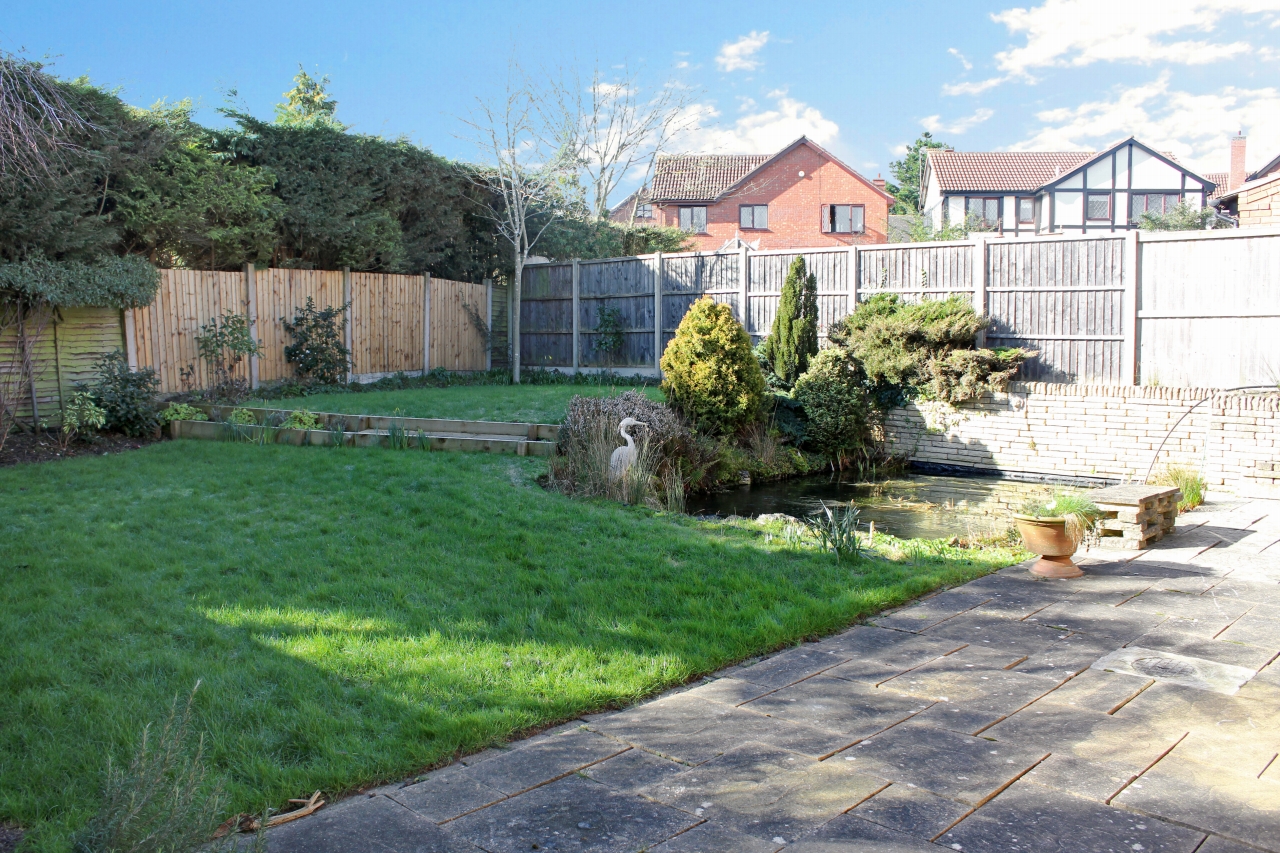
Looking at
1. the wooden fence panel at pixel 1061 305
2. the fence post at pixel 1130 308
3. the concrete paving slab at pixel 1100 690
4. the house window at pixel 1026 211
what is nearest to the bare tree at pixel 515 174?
the wooden fence panel at pixel 1061 305

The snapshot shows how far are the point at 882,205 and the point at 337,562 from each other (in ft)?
107

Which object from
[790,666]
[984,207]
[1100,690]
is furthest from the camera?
[984,207]

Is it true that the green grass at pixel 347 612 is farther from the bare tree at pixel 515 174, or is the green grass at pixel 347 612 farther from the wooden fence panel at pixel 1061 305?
A: the bare tree at pixel 515 174

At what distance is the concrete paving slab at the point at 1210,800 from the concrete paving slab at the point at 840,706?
2.66ft

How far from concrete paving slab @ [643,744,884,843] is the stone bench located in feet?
13.9

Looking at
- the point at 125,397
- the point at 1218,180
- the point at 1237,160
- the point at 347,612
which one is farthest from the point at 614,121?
the point at 1218,180

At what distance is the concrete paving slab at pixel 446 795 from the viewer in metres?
2.59

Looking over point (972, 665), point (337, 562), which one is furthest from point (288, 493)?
point (972, 665)

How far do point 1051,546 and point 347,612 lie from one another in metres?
4.18

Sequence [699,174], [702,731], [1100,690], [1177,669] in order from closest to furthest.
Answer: [702,731] → [1100,690] → [1177,669] → [699,174]

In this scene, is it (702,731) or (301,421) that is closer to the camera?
(702,731)

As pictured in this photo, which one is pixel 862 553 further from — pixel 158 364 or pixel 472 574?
pixel 158 364

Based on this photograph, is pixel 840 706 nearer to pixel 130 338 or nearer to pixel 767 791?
pixel 767 791

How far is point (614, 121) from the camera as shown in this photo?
22.2 m
